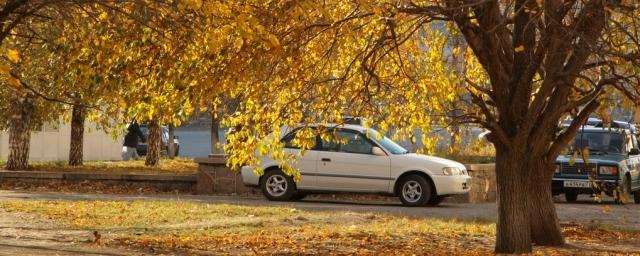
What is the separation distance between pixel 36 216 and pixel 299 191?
7033 millimetres

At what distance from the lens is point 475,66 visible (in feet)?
57.7

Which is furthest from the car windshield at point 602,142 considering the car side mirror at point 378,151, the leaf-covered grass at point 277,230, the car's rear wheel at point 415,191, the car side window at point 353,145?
the leaf-covered grass at point 277,230

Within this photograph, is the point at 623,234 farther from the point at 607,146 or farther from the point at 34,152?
the point at 34,152

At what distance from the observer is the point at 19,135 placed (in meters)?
29.2

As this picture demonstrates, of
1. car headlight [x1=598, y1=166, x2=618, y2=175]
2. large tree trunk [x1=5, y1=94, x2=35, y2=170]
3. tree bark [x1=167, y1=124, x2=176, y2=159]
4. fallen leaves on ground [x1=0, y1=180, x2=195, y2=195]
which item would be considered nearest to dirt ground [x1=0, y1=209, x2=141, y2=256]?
fallen leaves on ground [x1=0, y1=180, x2=195, y2=195]

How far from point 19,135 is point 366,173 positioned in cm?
1024

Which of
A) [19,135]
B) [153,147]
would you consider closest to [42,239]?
[19,135]

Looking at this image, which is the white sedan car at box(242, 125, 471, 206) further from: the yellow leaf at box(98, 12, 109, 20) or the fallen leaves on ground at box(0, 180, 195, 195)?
the yellow leaf at box(98, 12, 109, 20)

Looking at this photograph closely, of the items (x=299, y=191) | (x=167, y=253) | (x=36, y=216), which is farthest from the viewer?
(x=299, y=191)

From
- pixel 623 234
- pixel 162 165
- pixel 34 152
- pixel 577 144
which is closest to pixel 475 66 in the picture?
pixel 623 234

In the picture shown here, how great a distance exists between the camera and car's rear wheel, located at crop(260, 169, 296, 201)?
75.9 ft

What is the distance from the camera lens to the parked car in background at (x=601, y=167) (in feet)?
84.7

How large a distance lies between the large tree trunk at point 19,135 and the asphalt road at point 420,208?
4.68m

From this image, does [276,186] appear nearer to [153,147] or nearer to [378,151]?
[378,151]
